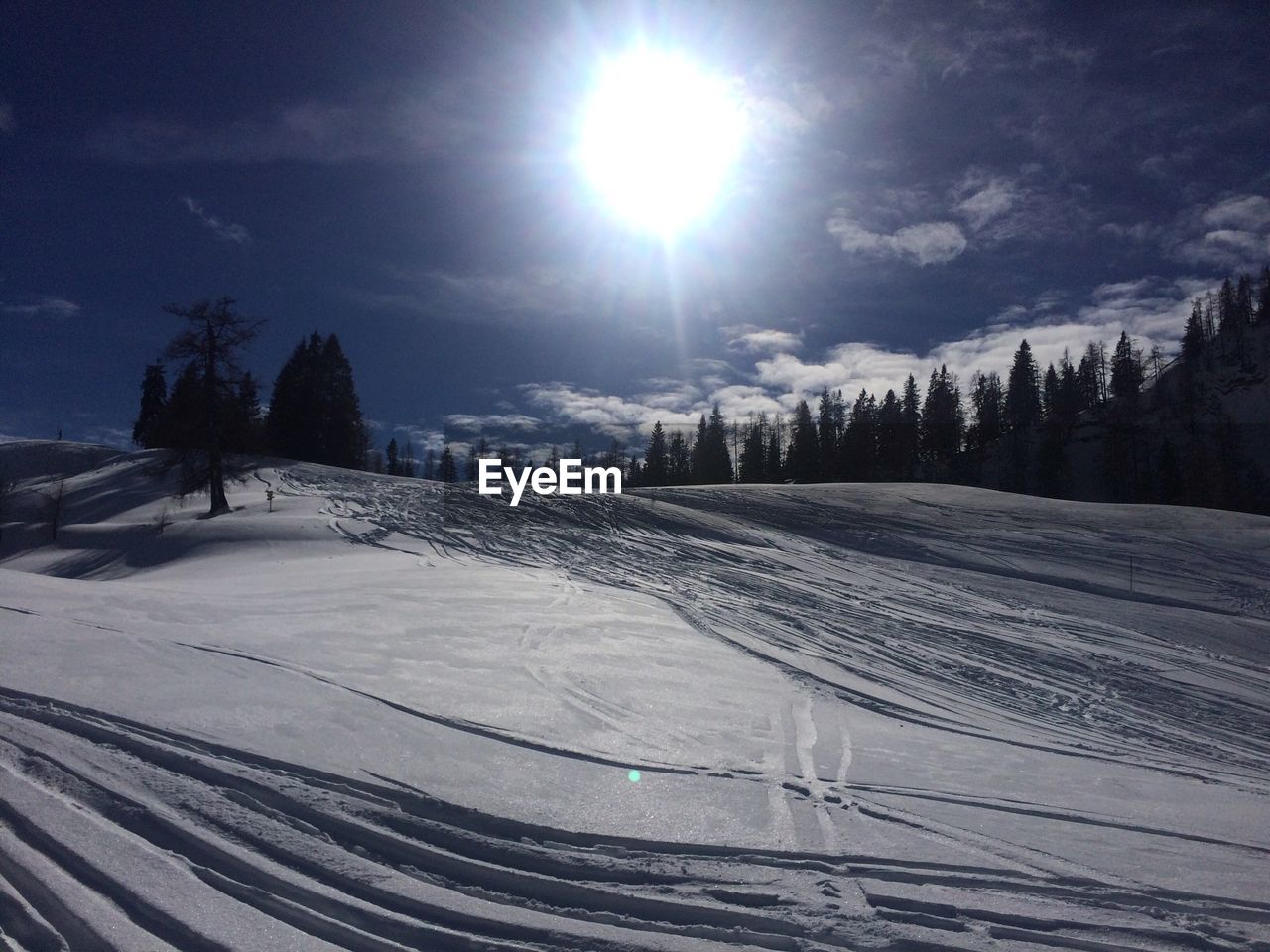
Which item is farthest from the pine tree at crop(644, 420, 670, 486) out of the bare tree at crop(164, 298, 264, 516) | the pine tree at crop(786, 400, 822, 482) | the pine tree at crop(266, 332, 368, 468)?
the bare tree at crop(164, 298, 264, 516)

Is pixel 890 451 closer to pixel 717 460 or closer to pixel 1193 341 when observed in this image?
pixel 717 460

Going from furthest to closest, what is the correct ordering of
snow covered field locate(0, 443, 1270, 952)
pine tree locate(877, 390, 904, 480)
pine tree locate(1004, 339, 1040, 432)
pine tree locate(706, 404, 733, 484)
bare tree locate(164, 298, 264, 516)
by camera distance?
1. pine tree locate(1004, 339, 1040, 432)
2. pine tree locate(706, 404, 733, 484)
3. pine tree locate(877, 390, 904, 480)
4. bare tree locate(164, 298, 264, 516)
5. snow covered field locate(0, 443, 1270, 952)

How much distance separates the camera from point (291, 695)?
6496 mm

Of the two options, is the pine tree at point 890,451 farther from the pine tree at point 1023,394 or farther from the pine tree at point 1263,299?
the pine tree at point 1263,299

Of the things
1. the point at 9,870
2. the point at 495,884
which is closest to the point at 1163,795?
the point at 495,884

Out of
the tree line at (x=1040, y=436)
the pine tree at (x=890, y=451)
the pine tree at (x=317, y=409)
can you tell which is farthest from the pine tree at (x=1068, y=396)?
the pine tree at (x=317, y=409)

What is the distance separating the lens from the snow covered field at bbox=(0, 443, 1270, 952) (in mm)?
3713

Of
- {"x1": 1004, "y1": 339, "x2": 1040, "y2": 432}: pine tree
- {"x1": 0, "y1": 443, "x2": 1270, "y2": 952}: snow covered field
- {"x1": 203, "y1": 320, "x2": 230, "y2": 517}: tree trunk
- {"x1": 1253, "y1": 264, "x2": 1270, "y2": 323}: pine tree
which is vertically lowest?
{"x1": 0, "y1": 443, "x2": 1270, "y2": 952}: snow covered field

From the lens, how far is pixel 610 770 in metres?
5.67

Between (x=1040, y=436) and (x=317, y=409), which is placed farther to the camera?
(x=1040, y=436)

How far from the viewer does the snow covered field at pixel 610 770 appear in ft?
12.2

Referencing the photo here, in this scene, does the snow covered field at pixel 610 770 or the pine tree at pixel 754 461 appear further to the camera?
the pine tree at pixel 754 461

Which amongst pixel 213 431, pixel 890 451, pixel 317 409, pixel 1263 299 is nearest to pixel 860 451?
pixel 890 451

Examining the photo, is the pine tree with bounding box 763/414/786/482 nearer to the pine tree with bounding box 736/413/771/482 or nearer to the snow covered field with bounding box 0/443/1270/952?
the pine tree with bounding box 736/413/771/482
